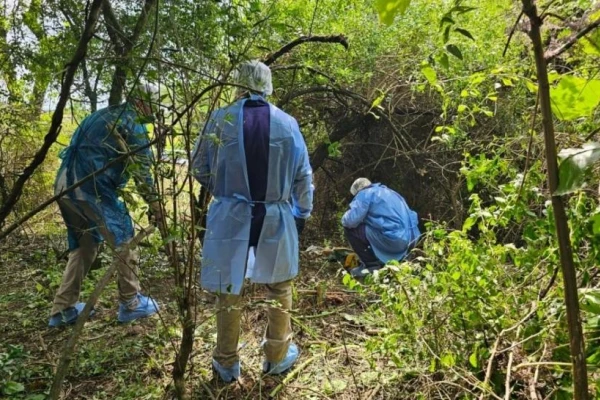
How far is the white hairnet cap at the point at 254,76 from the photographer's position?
2.07m

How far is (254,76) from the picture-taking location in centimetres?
242

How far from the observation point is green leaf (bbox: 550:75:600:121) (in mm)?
797

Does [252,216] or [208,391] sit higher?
[252,216]

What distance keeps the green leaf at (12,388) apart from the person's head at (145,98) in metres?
1.63

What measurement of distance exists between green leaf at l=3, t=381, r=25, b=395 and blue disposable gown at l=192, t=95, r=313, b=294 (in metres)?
1.02

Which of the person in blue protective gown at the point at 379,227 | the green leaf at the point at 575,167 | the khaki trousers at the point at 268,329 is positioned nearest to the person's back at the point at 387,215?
the person in blue protective gown at the point at 379,227

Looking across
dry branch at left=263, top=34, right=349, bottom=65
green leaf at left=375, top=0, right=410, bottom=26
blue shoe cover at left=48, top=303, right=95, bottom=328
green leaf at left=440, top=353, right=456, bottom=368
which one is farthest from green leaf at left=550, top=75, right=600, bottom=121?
blue shoe cover at left=48, top=303, right=95, bottom=328

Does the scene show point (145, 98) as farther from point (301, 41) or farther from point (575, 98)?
point (301, 41)

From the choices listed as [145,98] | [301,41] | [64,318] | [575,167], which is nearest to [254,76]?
[145,98]

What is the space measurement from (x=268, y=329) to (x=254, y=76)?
139 centimetres

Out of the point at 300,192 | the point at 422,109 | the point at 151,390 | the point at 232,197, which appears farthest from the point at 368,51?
the point at 151,390

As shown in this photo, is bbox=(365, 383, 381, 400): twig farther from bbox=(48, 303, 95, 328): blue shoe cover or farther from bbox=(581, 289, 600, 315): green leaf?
bbox=(48, 303, 95, 328): blue shoe cover

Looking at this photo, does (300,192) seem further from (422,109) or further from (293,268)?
(422,109)

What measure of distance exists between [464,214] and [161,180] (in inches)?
161
